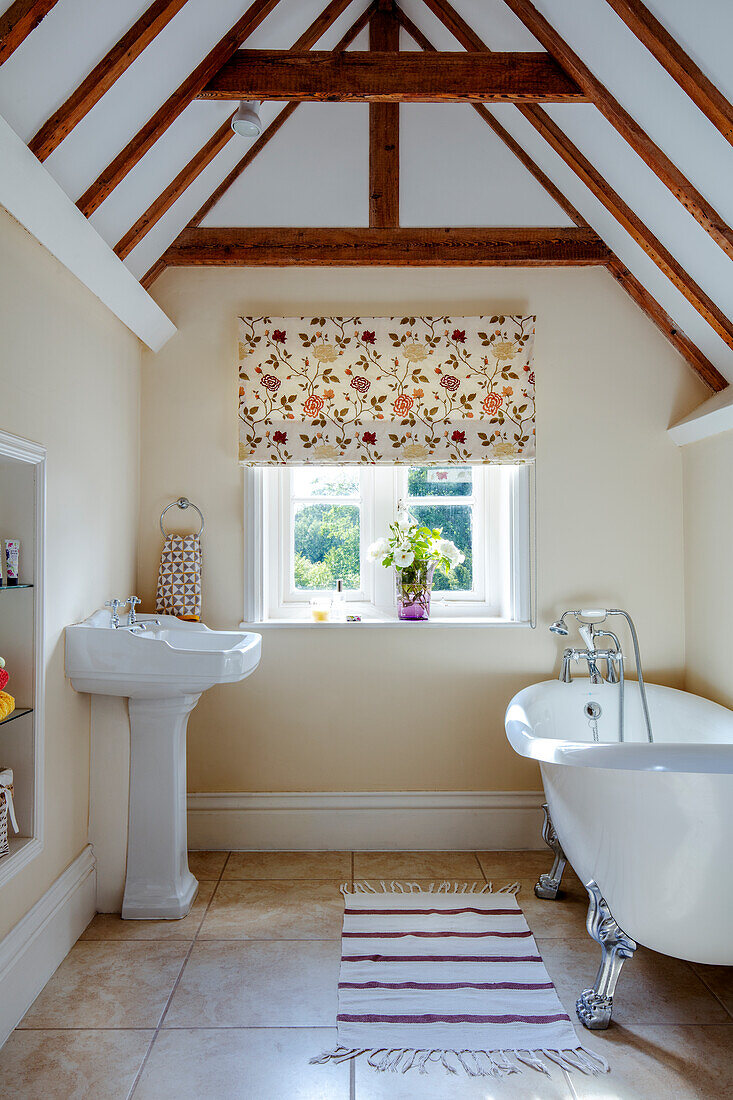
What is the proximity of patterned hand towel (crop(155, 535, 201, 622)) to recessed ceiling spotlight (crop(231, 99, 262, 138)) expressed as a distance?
4.99ft

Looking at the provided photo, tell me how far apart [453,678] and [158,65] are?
2.44m

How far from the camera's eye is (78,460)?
2545 millimetres

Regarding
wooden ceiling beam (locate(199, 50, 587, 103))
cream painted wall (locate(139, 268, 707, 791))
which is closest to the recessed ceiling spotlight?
wooden ceiling beam (locate(199, 50, 587, 103))

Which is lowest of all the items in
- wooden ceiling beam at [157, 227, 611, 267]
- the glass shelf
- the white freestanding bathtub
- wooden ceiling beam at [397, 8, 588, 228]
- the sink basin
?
the white freestanding bathtub

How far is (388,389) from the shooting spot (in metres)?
3.21

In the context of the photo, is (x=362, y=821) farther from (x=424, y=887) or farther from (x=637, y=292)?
(x=637, y=292)

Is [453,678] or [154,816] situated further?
[453,678]

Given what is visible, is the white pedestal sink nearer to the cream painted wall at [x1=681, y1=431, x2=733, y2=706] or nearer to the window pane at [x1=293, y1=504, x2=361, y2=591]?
the window pane at [x1=293, y1=504, x2=361, y2=591]

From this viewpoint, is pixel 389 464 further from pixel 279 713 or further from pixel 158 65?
pixel 158 65

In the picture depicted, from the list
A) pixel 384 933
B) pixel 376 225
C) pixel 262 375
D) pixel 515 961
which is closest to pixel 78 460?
pixel 262 375

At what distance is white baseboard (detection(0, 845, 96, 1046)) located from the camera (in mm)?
1992

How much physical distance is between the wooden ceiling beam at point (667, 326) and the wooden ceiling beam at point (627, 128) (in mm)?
720

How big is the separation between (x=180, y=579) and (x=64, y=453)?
86 centimetres

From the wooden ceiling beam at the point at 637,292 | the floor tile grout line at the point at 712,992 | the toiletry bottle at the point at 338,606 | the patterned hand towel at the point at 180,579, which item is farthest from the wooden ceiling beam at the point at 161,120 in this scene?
the floor tile grout line at the point at 712,992
